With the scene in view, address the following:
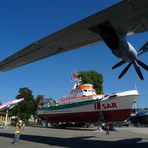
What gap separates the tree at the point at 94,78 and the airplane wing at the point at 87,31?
2144 inches

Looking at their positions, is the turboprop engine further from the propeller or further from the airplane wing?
the airplane wing

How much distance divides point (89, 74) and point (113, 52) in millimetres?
62445

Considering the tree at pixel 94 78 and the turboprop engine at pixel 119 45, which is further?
the tree at pixel 94 78

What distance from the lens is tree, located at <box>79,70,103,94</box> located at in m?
78.9

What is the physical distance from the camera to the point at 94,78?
7994cm

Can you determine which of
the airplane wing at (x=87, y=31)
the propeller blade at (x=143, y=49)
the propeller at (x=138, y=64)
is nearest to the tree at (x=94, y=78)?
the airplane wing at (x=87, y=31)

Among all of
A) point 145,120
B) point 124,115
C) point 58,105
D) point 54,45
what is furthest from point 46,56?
point 145,120

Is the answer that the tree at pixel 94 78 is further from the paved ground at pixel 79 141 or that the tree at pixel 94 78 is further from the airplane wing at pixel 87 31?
the airplane wing at pixel 87 31

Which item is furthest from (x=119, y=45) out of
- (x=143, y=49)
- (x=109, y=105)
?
(x=109, y=105)

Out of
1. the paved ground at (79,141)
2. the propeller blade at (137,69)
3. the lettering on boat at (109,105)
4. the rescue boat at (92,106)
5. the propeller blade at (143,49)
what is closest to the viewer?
the propeller blade at (137,69)

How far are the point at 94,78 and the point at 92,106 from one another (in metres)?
32.8

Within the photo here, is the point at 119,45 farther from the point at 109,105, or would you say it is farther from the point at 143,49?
the point at 109,105

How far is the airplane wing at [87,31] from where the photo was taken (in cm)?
1612

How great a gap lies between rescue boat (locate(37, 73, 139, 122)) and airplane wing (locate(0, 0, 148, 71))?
23.0m
